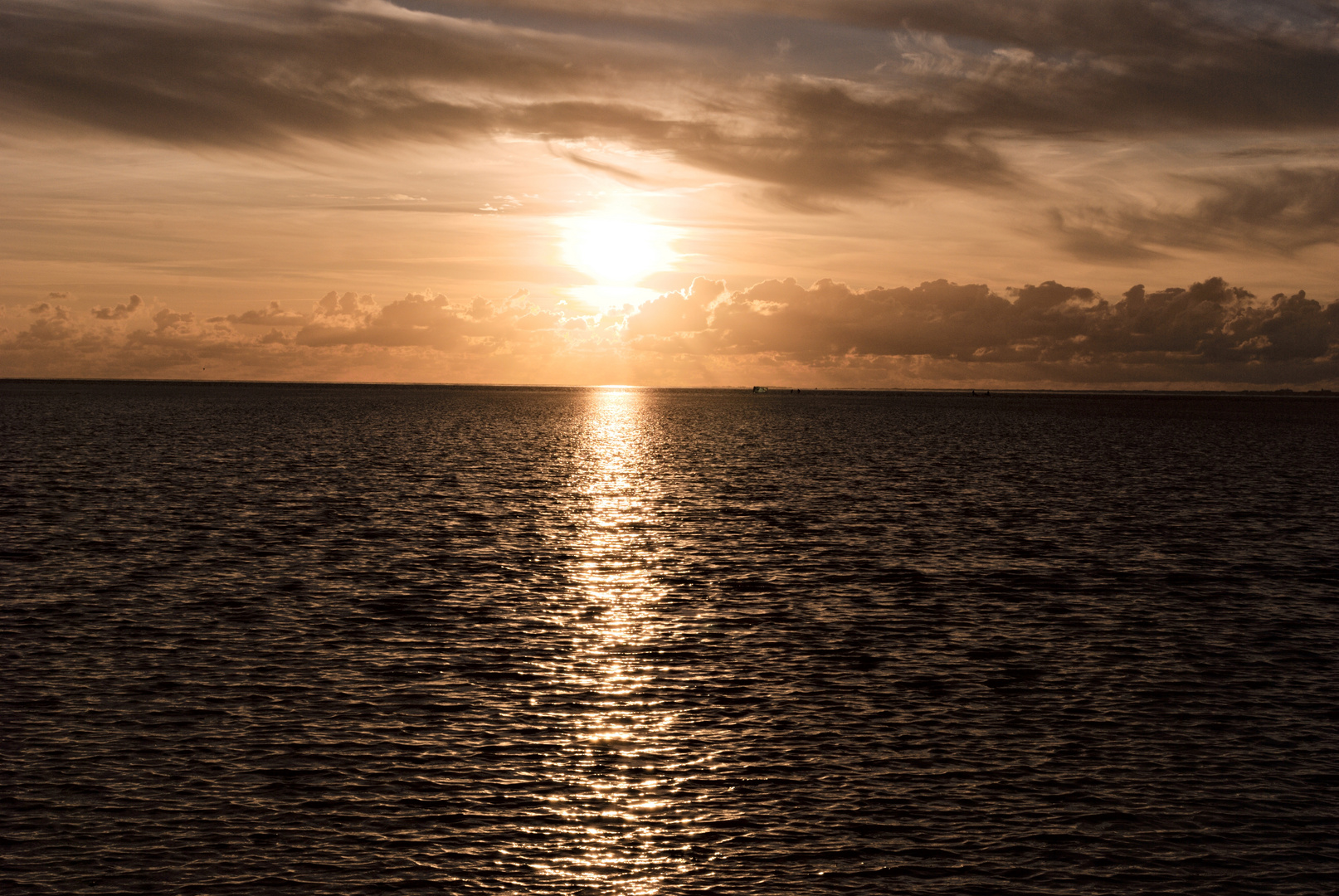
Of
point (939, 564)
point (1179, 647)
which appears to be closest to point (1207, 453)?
point (939, 564)

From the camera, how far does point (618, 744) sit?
26000mm

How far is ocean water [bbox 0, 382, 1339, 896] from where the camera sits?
66.1ft

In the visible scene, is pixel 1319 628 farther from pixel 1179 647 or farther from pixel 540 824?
pixel 540 824

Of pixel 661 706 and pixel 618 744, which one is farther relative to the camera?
pixel 661 706

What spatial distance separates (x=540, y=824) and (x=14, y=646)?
2088cm

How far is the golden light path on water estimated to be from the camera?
19.9 m

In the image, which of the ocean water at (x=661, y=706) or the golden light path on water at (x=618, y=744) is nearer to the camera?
the golden light path on water at (x=618, y=744)

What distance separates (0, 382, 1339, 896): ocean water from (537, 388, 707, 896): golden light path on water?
0.10m

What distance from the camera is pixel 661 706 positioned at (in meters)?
29.0

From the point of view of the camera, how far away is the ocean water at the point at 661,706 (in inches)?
793

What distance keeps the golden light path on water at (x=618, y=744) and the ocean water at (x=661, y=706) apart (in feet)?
0.34

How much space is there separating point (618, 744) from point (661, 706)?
314 centimetres

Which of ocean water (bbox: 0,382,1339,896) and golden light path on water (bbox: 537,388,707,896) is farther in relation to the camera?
ocean water (bbox: 0,382,1339,896)

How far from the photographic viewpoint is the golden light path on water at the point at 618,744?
19.9 meters
